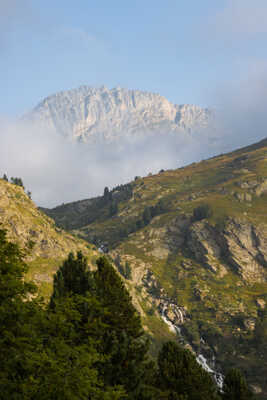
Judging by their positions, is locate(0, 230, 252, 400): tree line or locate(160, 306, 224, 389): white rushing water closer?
locate(0, 230, 252, 400): tree line

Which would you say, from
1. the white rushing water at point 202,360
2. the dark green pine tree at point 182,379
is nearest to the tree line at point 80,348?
the dark green pine tree at point 182,379

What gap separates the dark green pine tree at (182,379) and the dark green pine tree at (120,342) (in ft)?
16.2

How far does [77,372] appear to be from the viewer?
726 inches

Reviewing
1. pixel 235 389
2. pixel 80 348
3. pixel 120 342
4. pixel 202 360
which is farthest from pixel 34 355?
pixel 202 360

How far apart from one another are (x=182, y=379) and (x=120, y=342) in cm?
1218

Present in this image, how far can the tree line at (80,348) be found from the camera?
18.5 m

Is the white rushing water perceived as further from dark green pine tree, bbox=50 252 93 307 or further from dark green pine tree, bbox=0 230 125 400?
dark green pine tree, bbox=0 230 125 400

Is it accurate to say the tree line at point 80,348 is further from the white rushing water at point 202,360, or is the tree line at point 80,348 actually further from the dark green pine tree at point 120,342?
the white rushing water at point 202,360

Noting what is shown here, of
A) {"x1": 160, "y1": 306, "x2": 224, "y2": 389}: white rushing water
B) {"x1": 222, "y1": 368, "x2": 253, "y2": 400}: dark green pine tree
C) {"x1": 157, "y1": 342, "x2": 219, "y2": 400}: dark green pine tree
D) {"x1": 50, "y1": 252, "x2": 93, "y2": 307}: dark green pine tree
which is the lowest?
{"x1": 160, "y1": 306, "x2": 224, "y2": 389}: white rushing water

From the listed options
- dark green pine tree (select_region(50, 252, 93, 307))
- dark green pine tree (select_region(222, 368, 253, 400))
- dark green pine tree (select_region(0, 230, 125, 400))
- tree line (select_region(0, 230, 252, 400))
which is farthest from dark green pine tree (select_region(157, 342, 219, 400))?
dark green pine tree (select_region(0, 230, 125, 400))

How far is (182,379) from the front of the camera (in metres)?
43.8

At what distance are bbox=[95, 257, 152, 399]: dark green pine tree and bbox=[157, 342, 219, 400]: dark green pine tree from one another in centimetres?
493

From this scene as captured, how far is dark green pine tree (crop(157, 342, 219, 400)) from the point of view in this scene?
142 feet

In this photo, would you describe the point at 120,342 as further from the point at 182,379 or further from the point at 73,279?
the point at 182,379
